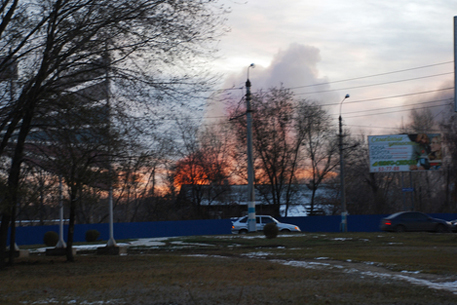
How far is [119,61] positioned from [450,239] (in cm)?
1631

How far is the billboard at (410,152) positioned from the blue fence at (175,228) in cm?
579

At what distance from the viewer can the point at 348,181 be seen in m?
58.4

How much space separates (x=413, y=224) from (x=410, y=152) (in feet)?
42.8

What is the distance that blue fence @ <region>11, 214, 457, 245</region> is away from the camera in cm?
3706

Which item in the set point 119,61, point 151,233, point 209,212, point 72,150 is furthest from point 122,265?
point 209,212

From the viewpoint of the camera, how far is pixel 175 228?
132 feet

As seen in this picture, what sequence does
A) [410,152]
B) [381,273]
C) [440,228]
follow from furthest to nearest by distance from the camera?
[410,152] → [440,228] → [381,273]

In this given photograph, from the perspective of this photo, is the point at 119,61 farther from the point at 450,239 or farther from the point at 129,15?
the point at 450,239

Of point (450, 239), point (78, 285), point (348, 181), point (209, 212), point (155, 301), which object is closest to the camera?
point (155, 301)

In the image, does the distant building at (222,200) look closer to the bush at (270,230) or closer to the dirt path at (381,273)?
the bush at (270,230)

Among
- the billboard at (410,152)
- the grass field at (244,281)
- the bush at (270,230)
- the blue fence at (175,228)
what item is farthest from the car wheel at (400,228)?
the grass field at (244,281)

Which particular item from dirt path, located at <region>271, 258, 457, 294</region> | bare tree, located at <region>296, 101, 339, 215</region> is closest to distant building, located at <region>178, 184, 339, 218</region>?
bare tree, located at <region>296, 101, 339, 215</region>

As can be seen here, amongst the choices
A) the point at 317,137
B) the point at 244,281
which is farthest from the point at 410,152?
the point at 244,281

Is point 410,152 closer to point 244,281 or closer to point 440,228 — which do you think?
point 440,228
